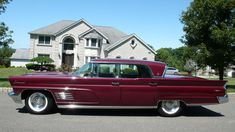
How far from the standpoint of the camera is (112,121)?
27.7 feet

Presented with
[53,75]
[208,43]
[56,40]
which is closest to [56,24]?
[56,40]

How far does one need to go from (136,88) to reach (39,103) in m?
2.63

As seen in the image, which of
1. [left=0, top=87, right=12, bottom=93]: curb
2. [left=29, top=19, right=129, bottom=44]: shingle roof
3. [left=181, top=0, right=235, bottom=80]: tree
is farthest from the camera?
[left=29, top=19, right=129, bottom=44]: shingle roof

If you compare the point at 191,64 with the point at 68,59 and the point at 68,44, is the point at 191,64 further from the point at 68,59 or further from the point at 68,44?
the point at 68,44

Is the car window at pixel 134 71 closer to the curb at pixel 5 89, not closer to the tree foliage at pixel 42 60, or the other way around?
the curb at pixel 5 89

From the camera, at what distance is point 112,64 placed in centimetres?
932

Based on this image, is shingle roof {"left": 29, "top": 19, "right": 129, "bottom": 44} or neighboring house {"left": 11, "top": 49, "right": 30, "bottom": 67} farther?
neighboring house {"left": 11, "top": 49, "right": 30, "bottom": 67}

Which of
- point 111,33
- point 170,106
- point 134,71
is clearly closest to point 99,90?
point 134,71

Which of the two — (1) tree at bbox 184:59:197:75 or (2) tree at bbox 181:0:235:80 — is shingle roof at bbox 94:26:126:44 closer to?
(1) tree at bbox 184:59:197:75

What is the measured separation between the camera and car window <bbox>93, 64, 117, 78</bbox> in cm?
923

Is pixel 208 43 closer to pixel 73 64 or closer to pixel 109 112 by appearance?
pixel 109 112

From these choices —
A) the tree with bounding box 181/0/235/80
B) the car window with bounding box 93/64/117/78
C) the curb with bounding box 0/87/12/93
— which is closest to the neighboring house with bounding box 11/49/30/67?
the tree with bounding box 181/0/235/80

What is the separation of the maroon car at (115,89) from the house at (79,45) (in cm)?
3519

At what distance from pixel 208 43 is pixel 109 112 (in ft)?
45.7
